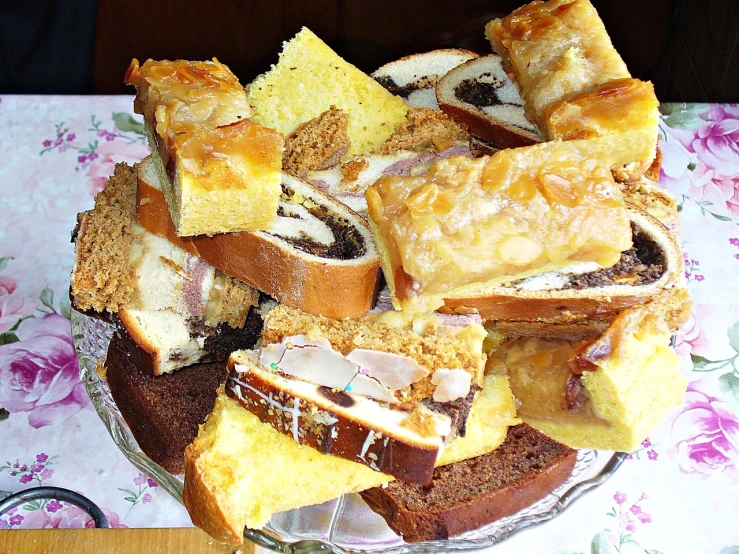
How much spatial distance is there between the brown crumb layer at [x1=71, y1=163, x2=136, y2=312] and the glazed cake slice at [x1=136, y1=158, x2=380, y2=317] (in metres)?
0.08

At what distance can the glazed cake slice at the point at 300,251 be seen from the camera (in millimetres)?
1854

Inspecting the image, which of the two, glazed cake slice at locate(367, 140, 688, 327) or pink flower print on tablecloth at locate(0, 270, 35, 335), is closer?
glazed cake slice at locate(367, 140, 688, 327)

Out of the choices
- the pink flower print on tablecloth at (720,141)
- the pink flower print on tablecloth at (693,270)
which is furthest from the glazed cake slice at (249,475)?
the pink flower print on tablecloth at (720,141)

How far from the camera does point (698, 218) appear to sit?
121 inches

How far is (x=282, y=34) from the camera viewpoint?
161 inches

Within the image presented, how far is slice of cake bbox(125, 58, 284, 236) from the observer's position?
5.78ft

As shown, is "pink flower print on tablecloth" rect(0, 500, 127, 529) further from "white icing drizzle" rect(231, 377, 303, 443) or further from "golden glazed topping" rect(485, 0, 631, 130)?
"golden glazed topping" rect(485, 0, 631, 130)

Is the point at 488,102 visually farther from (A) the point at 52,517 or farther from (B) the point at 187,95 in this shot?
(A) the point at 52,517

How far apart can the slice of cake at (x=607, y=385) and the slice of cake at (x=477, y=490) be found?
7 centimetres

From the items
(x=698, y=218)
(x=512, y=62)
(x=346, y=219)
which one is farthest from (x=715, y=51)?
(x=346, y=219)

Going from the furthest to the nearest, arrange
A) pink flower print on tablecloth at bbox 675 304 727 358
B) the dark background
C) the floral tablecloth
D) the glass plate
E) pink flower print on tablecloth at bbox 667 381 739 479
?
the dark background, pink flower print on tablecloth at bbox 675 304 727 358, pink flower print on tablecloth at bbox 667 381 739 479, the floral tablecloth, the glass plate

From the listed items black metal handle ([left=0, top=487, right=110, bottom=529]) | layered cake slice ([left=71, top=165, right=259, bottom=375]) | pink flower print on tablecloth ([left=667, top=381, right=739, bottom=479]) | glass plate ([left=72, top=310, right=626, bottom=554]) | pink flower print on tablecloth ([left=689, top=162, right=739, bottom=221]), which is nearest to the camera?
glass plate ([left=72, top=310, right=626, bottom=554])

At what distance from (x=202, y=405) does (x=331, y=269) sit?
0.51 meters

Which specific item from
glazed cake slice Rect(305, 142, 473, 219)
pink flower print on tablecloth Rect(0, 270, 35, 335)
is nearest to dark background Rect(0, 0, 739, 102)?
pink flower print on tablecloth Rect(0, 270, 35, 335)
